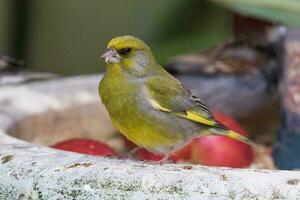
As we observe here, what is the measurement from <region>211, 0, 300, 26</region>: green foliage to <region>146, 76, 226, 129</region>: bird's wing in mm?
377

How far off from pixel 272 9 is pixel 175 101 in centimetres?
49

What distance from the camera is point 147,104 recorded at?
2.17 m

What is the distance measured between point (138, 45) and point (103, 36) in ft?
7.92

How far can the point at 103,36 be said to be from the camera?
461 cm

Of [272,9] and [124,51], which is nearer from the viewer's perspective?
[124,51]

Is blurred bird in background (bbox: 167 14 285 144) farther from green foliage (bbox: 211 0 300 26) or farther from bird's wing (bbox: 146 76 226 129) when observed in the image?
bird's wing (bbox: 146 76 226 129)

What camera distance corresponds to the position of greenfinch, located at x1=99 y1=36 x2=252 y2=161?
7.10 feet

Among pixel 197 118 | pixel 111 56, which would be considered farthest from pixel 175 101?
pixel 111 56

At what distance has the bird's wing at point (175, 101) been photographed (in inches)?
86.4

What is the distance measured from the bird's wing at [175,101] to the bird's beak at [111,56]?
0.08 meters

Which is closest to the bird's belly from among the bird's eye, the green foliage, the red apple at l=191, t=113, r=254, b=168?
the bird's eye

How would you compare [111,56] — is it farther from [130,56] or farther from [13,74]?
[13,74]

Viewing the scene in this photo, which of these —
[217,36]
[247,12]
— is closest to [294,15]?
[247,12]

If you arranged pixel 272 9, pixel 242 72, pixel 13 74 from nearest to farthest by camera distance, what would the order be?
pixel 272 9
pixel 13 74
pixel 242 72
